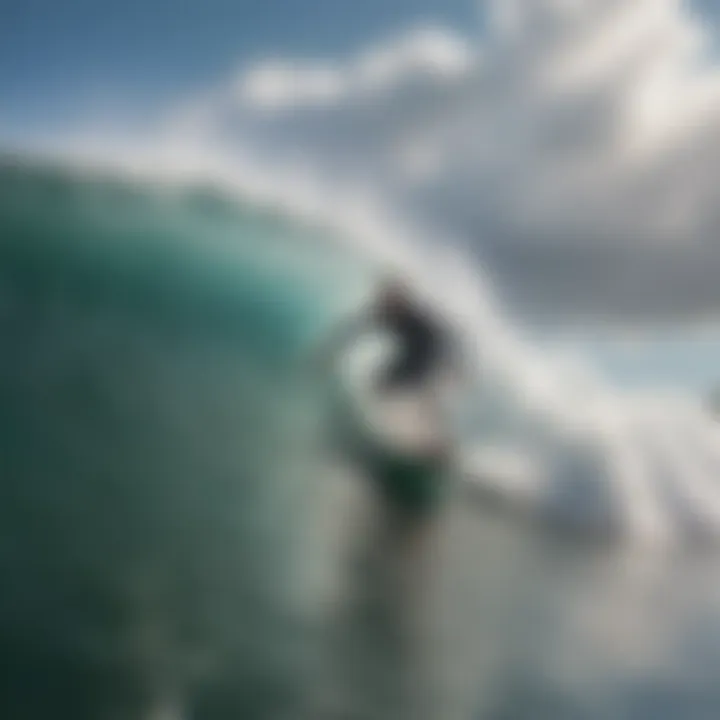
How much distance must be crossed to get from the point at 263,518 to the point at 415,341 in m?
0.53

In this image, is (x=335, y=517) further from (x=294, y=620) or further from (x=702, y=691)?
(x=702, y=691)

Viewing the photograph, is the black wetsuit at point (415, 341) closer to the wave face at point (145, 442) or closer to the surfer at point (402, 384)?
the surfer at point (402, 384)

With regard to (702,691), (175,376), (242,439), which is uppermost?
(175,376)

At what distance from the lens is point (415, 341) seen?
1896 mm

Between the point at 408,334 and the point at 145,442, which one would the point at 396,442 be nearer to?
the point at 408,334

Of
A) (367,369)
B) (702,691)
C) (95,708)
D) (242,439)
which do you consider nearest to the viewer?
(95,708)

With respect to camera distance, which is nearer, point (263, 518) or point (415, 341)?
point (263, 518)

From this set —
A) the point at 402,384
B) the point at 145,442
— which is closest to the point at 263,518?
the point at 145,442

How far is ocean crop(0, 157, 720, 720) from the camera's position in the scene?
1.27 m

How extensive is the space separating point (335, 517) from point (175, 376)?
0.48 m

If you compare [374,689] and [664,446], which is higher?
[664,446]

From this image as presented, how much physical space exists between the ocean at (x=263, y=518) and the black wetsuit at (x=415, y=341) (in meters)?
0.11

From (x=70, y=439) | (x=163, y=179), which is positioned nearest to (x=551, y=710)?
(x=70, y=439)

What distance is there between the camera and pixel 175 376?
6.07 ft
